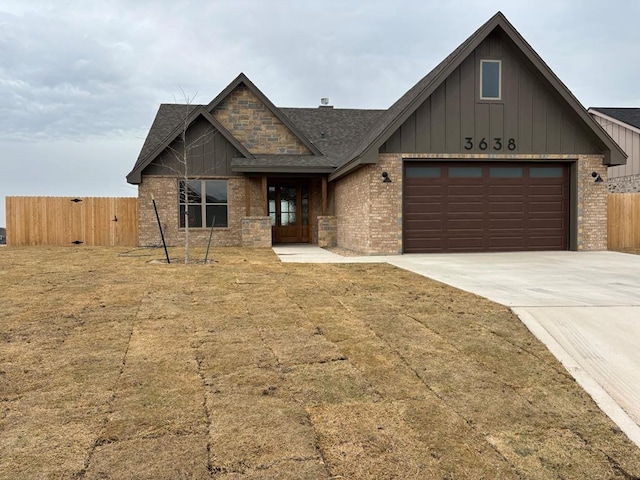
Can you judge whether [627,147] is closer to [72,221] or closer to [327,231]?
[327,231]

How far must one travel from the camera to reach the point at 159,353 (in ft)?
13.6

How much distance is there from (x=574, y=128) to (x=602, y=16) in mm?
6544

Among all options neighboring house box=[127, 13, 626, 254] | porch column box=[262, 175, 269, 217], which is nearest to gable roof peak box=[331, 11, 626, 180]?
neighboring house box=[127, 13, 626, 254]

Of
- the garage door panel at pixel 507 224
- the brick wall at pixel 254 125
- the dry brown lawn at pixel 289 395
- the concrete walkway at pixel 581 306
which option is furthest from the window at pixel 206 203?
the dry brown lawn at pixel 289 395

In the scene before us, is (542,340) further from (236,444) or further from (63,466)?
(63,466)

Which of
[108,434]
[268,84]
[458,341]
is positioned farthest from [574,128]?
[268,84]

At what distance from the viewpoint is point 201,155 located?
57.2ft

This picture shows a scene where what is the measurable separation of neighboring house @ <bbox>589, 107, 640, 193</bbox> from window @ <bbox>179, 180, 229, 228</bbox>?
2006cm

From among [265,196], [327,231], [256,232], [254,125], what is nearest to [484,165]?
[327,231]

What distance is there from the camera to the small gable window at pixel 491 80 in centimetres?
1342

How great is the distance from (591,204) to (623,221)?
374 centimetres

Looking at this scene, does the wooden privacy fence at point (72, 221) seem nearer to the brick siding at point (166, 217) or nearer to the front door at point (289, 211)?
the brick siding at point (166, 217)

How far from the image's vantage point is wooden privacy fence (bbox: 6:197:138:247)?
59.3 ft

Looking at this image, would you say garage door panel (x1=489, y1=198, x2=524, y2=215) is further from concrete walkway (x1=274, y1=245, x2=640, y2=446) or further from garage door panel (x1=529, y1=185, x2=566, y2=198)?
concrete walkway (x1=274, y1=245, x2=640, y2=446)
